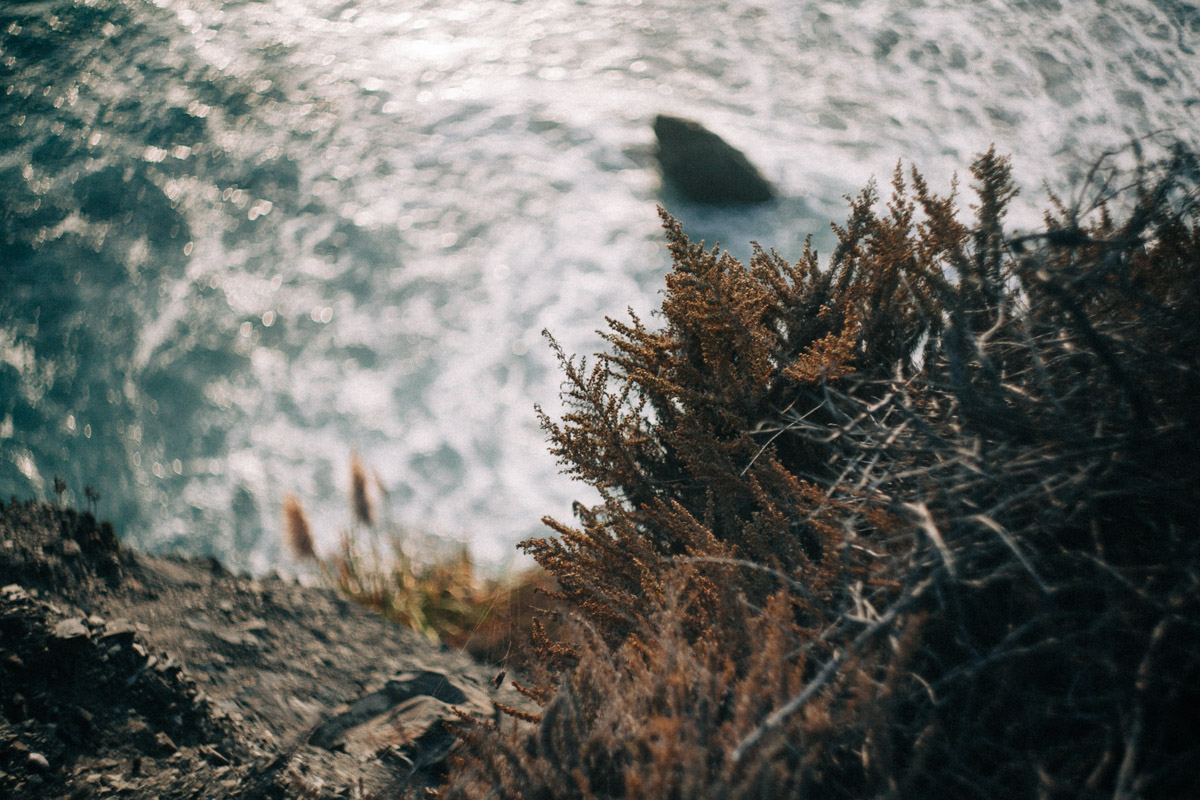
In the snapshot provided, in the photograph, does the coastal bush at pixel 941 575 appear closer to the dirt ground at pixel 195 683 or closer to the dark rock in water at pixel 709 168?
the dirt ground at pixel 195 683

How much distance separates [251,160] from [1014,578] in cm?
750

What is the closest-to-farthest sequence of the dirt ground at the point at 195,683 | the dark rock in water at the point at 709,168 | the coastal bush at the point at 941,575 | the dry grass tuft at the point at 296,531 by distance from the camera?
the coastal bush at the point at 941,575, the dirt ground at the point at 195,683, the dry grass tuft at the point at 296,531, the dark rock in water at the point at 709,168

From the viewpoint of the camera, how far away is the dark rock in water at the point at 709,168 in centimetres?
598

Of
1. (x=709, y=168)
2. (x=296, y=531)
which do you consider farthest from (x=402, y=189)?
(x=296, y=531)

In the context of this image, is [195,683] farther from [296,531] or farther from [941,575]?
[941,575]

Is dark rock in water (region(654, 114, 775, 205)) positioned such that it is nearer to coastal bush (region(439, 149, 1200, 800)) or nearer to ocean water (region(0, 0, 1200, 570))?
ocean water (region(0, 0, 1200, 570))

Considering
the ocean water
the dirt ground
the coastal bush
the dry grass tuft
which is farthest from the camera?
the ocean water

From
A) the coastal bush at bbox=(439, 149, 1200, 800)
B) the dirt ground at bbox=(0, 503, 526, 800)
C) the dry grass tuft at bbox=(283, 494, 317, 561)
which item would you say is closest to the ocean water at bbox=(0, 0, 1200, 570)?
the dry grass tuft at bbox=(283, 494, 317, 561)

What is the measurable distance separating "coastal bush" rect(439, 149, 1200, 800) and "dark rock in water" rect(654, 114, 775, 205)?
4617mm

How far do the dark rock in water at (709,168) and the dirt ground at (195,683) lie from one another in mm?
4705

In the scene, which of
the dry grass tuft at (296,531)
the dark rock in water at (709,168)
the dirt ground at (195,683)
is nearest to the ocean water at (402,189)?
the dark rock in water at (709,168)

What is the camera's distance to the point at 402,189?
648cm

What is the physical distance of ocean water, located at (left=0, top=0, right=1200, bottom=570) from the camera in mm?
5125

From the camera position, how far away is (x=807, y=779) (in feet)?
3.00
